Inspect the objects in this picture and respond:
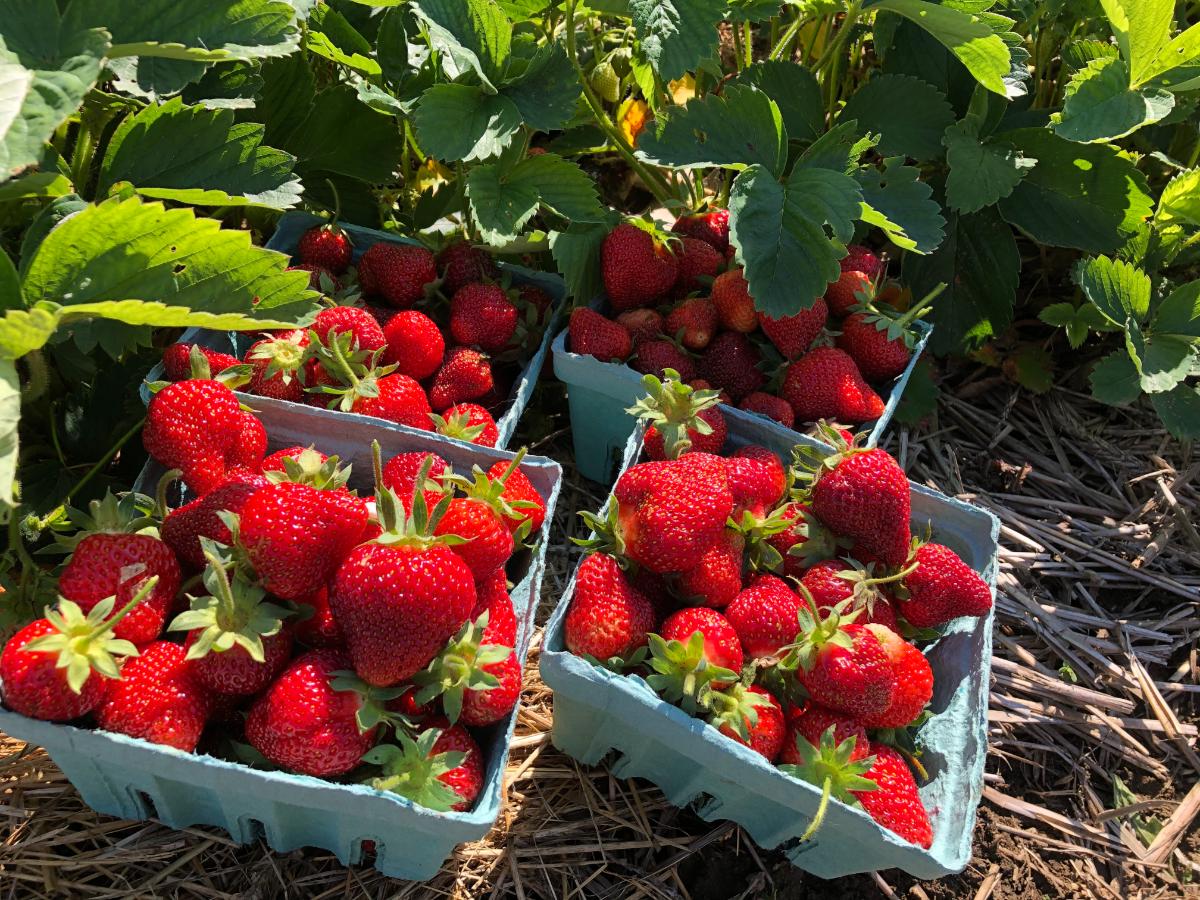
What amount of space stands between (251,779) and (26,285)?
68 centimetres

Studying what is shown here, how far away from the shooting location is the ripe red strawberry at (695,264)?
1922 mm

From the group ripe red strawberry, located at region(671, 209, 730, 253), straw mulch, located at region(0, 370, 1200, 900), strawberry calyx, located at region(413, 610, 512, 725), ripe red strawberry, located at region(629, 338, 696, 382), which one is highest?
ripe red strawberry, located at region(671, 209, 730, 253)

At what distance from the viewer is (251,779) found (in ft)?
3.76

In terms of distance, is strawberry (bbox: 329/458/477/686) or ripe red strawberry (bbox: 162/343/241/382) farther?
Result: ripe red strawberry (bbox: 162/343/241/382)

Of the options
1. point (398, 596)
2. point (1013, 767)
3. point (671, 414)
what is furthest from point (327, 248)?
point (1013, 767)

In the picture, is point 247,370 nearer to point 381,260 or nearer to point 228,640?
point 381,260

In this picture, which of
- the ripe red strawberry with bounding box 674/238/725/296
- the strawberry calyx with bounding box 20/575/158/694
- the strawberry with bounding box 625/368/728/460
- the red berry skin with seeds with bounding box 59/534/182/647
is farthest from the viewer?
the ripe red strawberry with bounding box 674/238/725/296

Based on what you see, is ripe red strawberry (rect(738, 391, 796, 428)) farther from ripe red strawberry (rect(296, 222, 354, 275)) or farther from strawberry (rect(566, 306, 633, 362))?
ripe red strawberry (rect(296, 222, 354, 275))

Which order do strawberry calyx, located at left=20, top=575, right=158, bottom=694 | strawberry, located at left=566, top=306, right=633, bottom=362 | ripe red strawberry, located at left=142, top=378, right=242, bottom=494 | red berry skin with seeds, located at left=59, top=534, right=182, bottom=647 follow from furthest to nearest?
strawberry, located at left=566, top=306, right=633, bottom=362
ripe red strawberry, located at left=142, top=378, right=242, bottom=494
red berry skin with seeds, located at left=59, top=534, right=182, bottom=647
strawberry calyx, located at left=20, top=575, right=158, bottom=694

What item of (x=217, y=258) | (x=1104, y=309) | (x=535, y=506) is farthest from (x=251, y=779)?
(x=1104, y=309)

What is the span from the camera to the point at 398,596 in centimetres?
114

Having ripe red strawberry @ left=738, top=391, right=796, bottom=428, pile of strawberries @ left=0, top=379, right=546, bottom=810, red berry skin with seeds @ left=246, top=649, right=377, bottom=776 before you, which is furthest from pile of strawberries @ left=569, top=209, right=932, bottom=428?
red berry skin with seeds @ left=246, top=649, right=377, bottom=776

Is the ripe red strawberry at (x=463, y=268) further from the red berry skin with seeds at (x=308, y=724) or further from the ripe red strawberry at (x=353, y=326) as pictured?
the red berry skin with seeds at (x=308, y=724)

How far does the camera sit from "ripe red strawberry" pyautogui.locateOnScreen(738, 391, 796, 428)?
1.72 m
